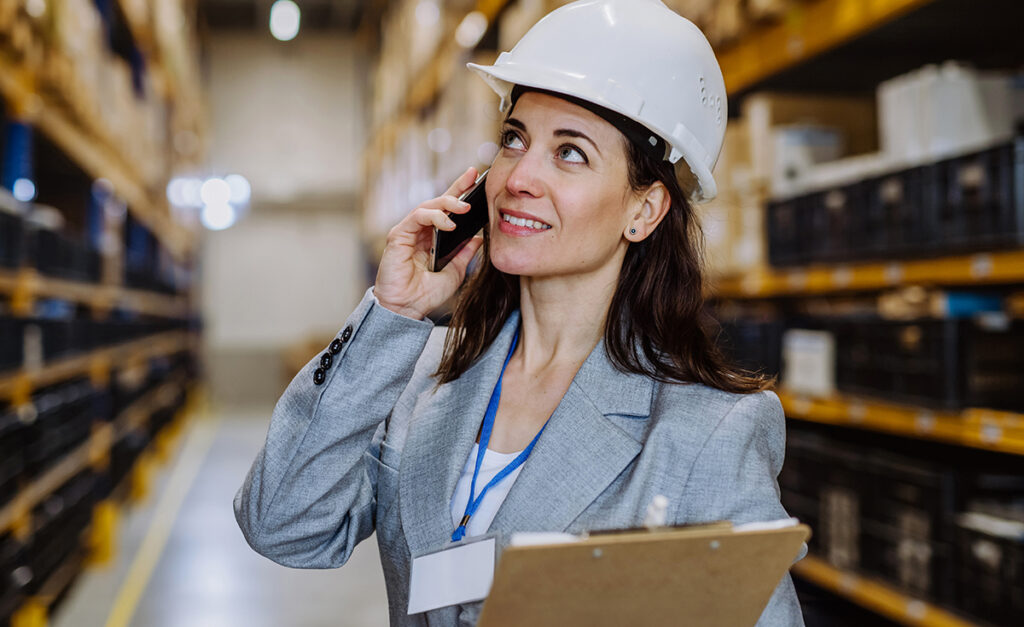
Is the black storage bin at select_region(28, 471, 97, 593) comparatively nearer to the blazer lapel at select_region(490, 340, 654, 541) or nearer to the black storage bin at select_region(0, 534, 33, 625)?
the black storage bin at select_region(0, 534, 33, 625)

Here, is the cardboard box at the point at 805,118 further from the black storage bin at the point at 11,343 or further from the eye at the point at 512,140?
the black storage bin at the point at 11,343

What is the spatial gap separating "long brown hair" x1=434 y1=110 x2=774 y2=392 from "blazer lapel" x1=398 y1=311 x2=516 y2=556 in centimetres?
6

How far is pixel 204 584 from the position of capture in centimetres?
504

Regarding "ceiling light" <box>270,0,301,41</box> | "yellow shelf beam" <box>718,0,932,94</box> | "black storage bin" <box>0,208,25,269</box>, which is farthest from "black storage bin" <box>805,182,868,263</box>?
"ceiling light" <box>270,0,301,41</box>

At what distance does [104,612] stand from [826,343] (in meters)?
3.64

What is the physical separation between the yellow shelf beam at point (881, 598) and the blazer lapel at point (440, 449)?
1.81m

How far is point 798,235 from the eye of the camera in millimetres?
3529

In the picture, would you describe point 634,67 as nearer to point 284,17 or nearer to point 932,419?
point 932,419

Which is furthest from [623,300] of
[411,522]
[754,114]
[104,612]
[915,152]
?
[104,612]

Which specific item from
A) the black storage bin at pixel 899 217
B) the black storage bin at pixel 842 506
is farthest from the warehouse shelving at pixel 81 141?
the black storage bin at pixel 842 506

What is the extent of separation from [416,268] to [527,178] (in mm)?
260

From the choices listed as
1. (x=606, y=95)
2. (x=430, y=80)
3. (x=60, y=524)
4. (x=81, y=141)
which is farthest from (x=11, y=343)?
(x=430, y=80)

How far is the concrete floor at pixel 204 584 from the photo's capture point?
450cm

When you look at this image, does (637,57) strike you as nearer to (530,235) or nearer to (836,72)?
(530,235)
